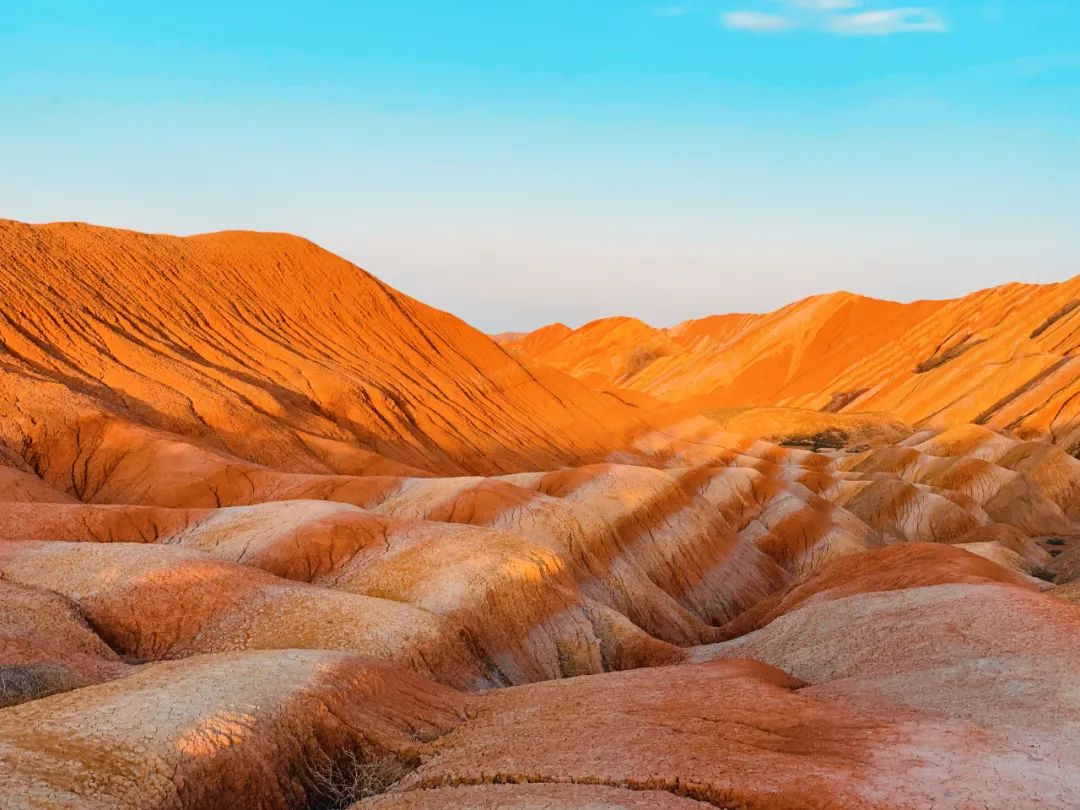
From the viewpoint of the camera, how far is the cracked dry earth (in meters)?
14.9

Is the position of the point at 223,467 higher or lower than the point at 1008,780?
higher

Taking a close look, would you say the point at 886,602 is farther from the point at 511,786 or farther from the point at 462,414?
the point at 462,414

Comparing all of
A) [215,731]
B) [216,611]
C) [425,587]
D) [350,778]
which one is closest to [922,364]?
[425,587]

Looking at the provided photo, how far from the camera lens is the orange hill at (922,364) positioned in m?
122

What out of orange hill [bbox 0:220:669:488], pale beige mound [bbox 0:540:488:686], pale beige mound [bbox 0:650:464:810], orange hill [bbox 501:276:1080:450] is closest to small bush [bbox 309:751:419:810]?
pale beige mound [bbox 0:650:464:810]

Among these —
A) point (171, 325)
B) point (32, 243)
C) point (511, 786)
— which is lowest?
point (511, 786)

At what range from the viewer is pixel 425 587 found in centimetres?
3120

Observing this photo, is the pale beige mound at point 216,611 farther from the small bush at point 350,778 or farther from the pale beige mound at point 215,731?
the small bush at point 350,778

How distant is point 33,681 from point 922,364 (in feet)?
518

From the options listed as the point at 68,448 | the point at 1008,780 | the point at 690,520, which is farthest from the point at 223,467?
the point at 1008,780

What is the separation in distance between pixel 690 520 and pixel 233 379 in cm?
3275

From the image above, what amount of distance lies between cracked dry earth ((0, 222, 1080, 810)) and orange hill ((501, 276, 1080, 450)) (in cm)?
2955

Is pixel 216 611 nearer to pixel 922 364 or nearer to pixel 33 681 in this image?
pixel 33 681

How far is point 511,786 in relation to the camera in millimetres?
14273
